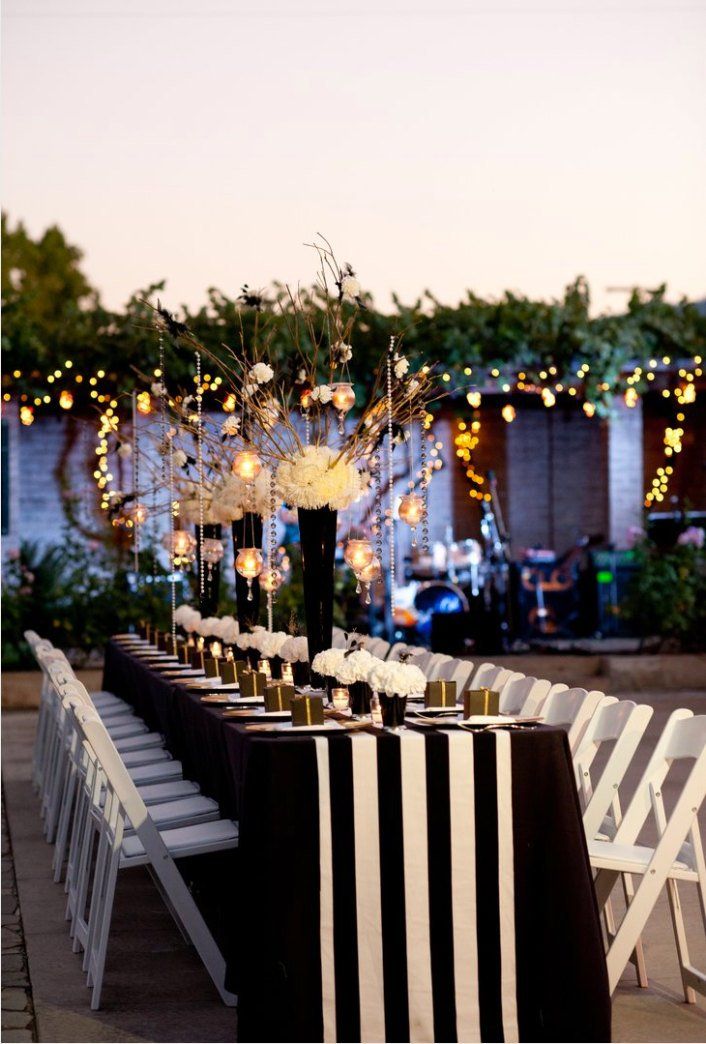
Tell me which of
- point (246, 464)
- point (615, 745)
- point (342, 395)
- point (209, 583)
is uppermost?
point (342, 395)

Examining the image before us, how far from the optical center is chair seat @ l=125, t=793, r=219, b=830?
206 inches

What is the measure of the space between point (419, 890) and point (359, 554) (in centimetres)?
203

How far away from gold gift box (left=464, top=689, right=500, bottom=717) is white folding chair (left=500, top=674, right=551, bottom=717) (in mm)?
867

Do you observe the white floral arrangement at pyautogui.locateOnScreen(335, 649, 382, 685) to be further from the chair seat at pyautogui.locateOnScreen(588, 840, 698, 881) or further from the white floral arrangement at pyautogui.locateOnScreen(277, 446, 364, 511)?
the white floral arrangement at pyautogui.locateOnScreen(277, 446, 364, 511)

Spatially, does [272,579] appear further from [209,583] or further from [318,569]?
[209,583]

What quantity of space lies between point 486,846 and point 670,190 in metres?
9.41

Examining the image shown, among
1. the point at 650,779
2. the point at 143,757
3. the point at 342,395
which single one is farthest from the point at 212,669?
the point at 650,779

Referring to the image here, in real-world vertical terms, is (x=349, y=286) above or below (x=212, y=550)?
above

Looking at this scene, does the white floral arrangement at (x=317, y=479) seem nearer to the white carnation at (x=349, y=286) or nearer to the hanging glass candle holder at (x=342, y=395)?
the hanging glass candle holder at (x=342, y=395)

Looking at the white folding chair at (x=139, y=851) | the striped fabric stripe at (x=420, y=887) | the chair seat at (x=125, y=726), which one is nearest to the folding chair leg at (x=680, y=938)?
the striped fabric stripe at (x=420, y=887)

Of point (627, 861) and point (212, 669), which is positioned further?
point (212, 669)

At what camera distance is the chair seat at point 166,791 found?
18.8 feet

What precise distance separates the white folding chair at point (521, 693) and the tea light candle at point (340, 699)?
0.69m

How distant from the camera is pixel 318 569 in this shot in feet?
18.8
